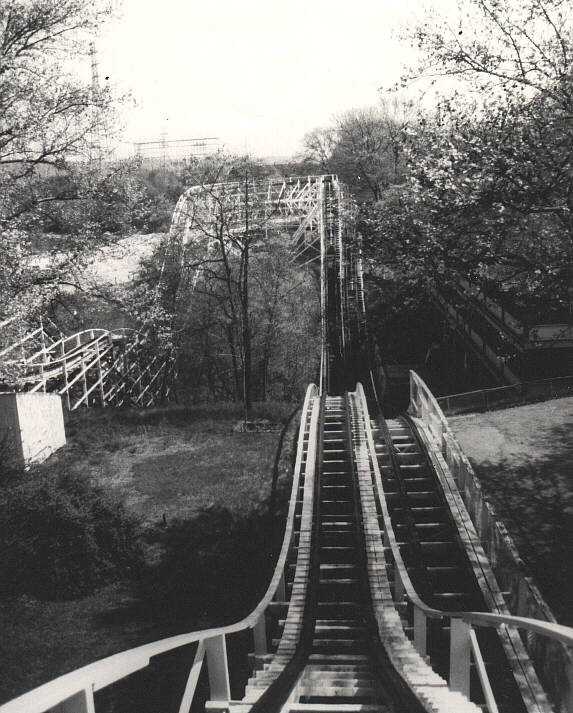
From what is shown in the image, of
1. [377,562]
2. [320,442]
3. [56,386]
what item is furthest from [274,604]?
[56,386]

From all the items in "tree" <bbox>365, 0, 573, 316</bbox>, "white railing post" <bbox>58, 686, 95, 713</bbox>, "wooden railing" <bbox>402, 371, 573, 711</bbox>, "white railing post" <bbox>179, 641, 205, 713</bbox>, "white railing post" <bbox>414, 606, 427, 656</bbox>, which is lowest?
"white railing post" <bbox>414, 606, 427, 656</bbox>

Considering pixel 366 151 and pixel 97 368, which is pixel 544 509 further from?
pixel 366 151

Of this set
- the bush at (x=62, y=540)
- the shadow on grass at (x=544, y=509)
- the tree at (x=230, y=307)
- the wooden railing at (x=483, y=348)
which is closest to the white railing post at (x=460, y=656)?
the shadow on grass at (x=544, y=509)

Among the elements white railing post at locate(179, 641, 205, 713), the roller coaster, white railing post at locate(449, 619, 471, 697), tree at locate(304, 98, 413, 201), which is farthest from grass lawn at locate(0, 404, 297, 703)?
tree at locate(304, 98, 413, 201)

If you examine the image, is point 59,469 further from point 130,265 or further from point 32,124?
point 130,265

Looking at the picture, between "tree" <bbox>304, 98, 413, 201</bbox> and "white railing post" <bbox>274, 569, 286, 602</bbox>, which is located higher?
"tree" <bbox>304, 98, 413, 201</bbox>

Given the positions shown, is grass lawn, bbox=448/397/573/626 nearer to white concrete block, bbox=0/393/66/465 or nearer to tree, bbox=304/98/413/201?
white concrete block, bbox=0/393/66/465

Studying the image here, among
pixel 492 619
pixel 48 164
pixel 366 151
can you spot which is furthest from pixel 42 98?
pixel 366 151
